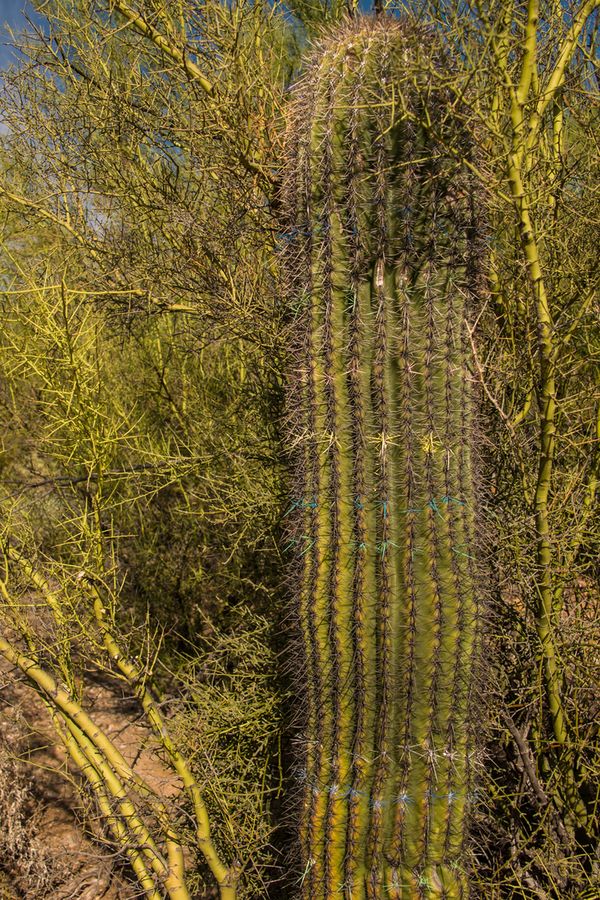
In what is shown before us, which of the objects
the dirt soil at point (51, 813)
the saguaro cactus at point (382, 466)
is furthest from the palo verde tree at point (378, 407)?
the dirt soil at point (51, 813)

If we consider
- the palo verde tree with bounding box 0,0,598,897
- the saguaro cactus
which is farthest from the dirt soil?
the saguaro cactus

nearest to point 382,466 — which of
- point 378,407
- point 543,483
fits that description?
point 378,407

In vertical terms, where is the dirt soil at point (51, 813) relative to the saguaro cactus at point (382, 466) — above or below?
below

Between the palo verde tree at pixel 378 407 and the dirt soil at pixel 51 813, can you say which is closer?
the palo verde tree at pixel 378 407

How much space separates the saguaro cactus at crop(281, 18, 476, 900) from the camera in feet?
7.23

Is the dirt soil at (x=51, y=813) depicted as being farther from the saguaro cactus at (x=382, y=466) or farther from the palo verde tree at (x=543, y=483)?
the palo verde tree at (x=543, y=483)

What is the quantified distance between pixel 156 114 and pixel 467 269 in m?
1.61

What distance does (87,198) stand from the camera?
3.94m

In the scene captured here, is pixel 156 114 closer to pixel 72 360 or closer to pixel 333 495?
pixel 72 360

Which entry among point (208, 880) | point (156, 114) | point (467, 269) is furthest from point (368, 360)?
point (208, 880)

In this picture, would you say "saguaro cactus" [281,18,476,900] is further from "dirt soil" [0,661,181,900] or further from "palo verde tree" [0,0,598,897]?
"dirt soil" [0,661,181,900]

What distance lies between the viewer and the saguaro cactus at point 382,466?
2205mm

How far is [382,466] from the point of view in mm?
2262

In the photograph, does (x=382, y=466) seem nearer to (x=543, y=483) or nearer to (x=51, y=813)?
(x=543, y=483)
